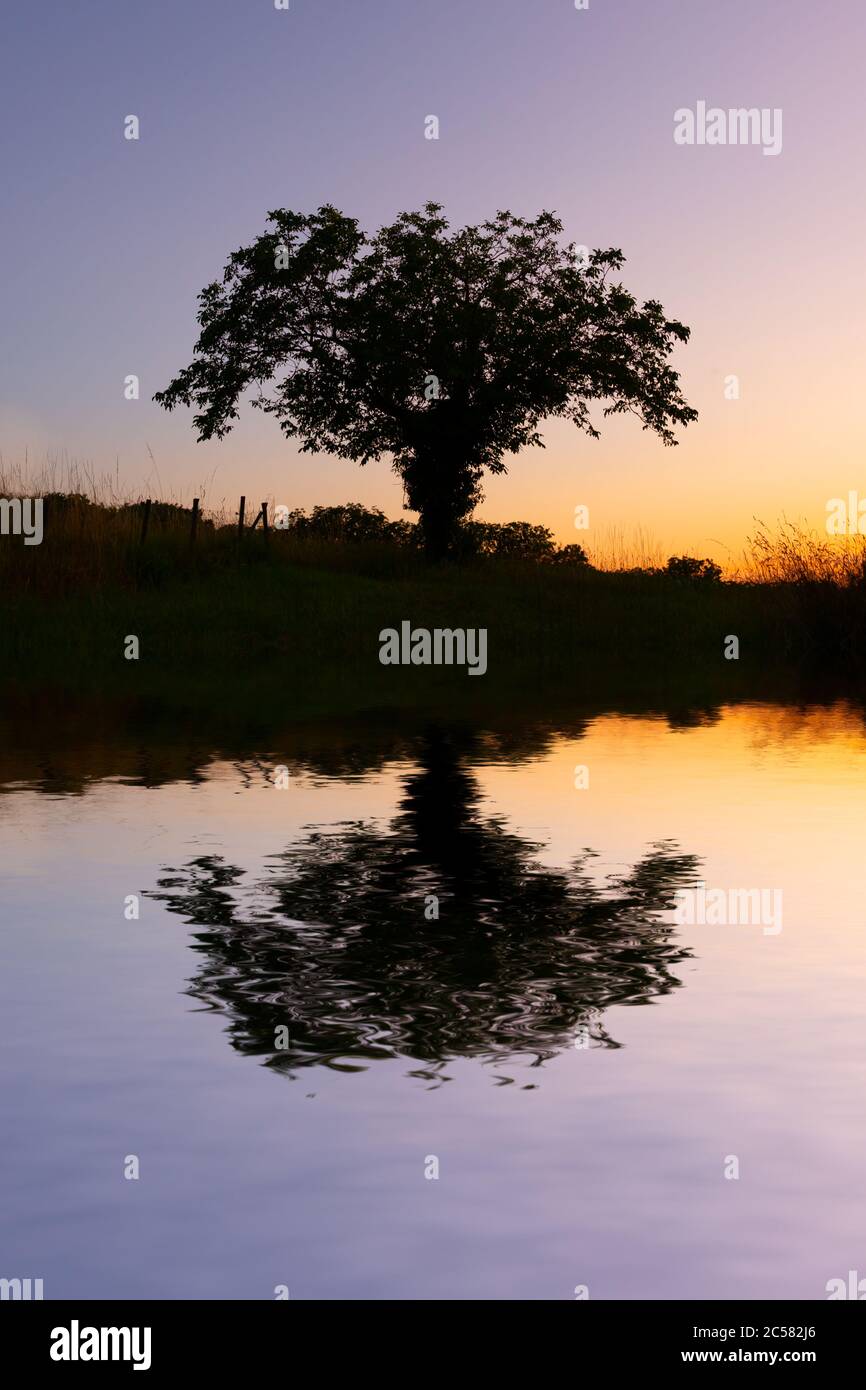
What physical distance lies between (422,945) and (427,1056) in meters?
1.96

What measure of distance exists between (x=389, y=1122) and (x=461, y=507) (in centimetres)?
4879

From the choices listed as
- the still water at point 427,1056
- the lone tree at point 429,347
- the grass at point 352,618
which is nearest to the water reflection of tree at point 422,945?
the still water at point 427,1056

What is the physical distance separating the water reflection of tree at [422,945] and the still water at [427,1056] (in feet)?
0.08

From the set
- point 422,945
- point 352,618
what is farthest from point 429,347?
point 422,945

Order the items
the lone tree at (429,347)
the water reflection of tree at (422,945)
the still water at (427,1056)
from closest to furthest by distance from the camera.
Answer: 1. the still water at (427,1056)
2. the water reflection of tree at (422,945)
3. the lone tree at (429,347)

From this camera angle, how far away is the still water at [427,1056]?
4703 millimetres

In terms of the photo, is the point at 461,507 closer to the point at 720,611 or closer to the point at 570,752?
the point at 720,611

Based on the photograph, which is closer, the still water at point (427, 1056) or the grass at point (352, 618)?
the still water at point (427, 1056)

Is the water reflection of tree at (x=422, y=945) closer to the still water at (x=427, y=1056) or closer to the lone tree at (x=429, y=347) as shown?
the still water at (x=427, y=1056)

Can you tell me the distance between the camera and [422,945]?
329 inches

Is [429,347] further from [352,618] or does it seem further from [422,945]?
[422,945]

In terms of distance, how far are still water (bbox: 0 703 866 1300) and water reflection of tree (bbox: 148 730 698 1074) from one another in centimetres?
3

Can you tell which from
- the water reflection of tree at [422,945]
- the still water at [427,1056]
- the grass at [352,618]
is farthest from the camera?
the grass at [352,618]
